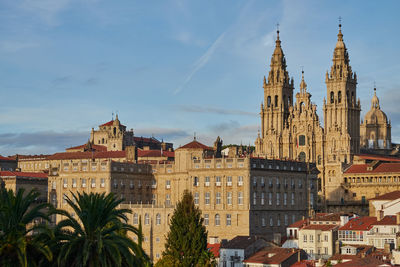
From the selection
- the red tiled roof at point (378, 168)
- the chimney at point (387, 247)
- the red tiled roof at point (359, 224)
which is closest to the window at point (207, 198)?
the red tiled roof at point (359, 224)

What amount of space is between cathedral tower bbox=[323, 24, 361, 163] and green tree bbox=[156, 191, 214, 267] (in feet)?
265

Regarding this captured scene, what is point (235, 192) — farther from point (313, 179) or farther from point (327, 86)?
point (327, 86)

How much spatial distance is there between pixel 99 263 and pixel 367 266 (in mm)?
31855

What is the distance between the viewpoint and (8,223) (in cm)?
6050

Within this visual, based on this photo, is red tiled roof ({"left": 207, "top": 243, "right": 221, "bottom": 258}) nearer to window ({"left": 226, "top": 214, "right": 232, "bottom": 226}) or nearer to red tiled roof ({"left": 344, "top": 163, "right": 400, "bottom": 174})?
window ({"left": 226, "top": 214, "right": 232, "bottom": 226})

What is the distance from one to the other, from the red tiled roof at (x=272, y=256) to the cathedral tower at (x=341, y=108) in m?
76.9

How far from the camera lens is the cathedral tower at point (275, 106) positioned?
187 m

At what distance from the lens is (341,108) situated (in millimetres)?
181250

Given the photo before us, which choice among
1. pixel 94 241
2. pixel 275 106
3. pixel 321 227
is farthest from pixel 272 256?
pixel 275 106

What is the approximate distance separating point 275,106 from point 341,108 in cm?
1703

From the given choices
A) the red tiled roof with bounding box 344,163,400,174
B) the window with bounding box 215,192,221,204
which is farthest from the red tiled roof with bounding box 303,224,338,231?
the red tiled roof with bounding box 344,163,400,174

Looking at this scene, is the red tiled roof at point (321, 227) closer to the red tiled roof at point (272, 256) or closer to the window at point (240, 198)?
the red tiled roof at point (272, 256)

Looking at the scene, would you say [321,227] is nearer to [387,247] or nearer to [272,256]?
[272,256]

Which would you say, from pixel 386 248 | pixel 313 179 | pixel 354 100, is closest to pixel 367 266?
pixel 386 248
